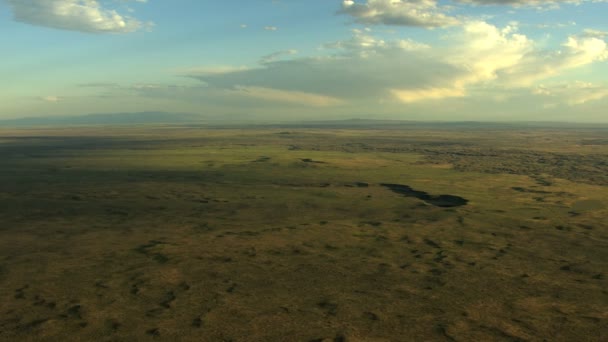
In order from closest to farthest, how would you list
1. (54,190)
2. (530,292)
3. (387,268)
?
(530,292) < (387,268) < (54,190)

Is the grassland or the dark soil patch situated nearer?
the grassland

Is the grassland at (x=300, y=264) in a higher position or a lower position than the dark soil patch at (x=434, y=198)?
lower

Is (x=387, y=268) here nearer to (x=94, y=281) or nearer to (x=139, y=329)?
(x=139, y=329)

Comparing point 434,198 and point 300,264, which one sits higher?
point 434,198

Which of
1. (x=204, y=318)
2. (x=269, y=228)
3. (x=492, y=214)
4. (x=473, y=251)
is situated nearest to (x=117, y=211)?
(x=269, y=228)

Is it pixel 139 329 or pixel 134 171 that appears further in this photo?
pixel 134 171

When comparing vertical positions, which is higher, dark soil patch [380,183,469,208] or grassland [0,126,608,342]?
dark soil patch [380,183,469,208]

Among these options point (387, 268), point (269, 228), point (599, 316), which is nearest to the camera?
point (599, 316)

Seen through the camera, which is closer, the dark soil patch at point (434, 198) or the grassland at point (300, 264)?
the grassland at point (300, 264)
